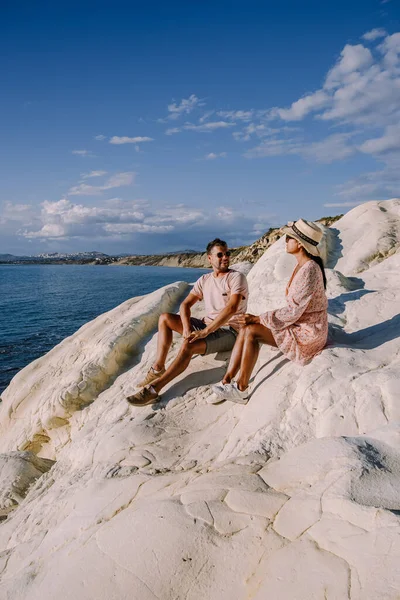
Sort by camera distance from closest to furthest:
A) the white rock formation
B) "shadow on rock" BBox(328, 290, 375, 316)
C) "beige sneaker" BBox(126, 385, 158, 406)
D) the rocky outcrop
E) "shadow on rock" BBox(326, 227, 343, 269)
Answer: the white rock formation, "beige sneaker" BBox(126, 385, 158, 406), "shadow on rock" BBox(328, 290, 375, 316), "shadow on rock" BBox(326, 227, 343, 269), the rocky outcrop

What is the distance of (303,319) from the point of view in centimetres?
559

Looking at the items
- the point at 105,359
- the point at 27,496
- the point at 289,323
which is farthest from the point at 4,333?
the point at 289,323

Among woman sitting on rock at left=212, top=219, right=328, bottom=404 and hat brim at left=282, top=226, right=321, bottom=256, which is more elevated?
hat brim at left=282, top=226, right=321, bottom=256

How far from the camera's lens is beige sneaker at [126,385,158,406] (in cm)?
625

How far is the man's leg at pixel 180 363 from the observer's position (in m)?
6.36

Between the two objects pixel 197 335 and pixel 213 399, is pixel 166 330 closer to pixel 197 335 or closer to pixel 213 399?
pixel 197 335

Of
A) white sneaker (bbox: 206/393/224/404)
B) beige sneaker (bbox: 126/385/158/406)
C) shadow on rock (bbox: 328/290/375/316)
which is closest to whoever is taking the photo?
white sneaker (bbox: 206/393/224/404)

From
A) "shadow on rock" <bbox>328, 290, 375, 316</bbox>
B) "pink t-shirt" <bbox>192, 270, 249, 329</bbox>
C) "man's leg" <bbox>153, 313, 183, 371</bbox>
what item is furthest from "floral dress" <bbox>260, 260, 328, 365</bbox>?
"man's leg" <bbox>153, 313, 183, 371</bbox>

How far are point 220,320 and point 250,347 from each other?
92cm

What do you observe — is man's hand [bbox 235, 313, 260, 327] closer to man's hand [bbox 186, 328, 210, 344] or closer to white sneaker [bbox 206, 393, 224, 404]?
man's hand [bbox 186, 328, 210, 344]

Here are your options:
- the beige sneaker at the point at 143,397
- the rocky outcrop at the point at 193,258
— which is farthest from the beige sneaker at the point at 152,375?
the rocky outcrop at the point at 193,258

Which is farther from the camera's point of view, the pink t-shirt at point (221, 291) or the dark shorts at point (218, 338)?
the dark shorts at point (218, 338)

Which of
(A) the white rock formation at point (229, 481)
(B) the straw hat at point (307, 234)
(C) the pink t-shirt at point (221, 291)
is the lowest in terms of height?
(A) the white rock formation at point (229, 481)

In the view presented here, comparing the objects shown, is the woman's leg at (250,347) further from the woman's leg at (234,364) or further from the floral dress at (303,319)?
the woman's leg at (234,364)
